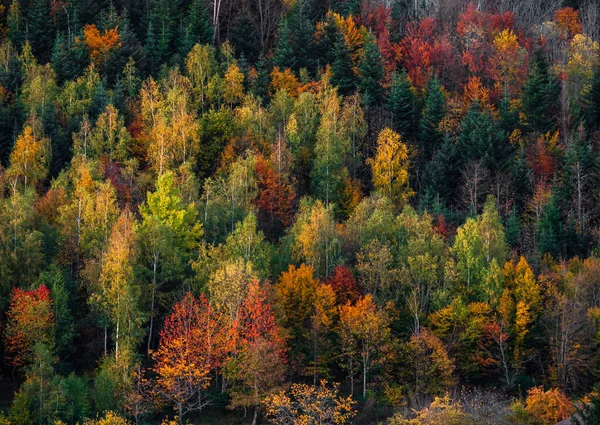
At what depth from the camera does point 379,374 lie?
69.1m

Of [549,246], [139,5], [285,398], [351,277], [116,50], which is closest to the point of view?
[285,398]

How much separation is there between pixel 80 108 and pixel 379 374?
4068 cm

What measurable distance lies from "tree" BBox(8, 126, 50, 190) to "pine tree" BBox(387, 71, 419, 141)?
34156 millimetres

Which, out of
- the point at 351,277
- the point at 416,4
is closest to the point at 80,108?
the point at 351,277

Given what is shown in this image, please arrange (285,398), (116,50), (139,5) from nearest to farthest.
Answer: (285,398) < (116,50) < (139,5)

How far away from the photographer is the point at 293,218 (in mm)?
83312

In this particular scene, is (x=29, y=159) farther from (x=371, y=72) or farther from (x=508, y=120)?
(x=508, y=120)

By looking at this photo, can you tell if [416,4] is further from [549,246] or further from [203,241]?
[203,241]

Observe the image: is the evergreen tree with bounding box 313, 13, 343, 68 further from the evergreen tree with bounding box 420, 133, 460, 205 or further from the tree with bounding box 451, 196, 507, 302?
the tree with bounding box 451, 196, 507, 302

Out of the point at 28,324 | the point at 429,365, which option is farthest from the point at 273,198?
the point at 28,324

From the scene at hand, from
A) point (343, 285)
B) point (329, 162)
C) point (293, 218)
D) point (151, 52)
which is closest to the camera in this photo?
point (343, 285)

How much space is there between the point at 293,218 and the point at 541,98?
97.3 feet

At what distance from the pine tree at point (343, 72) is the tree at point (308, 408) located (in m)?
42.0

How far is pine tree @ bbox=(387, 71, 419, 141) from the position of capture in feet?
314
